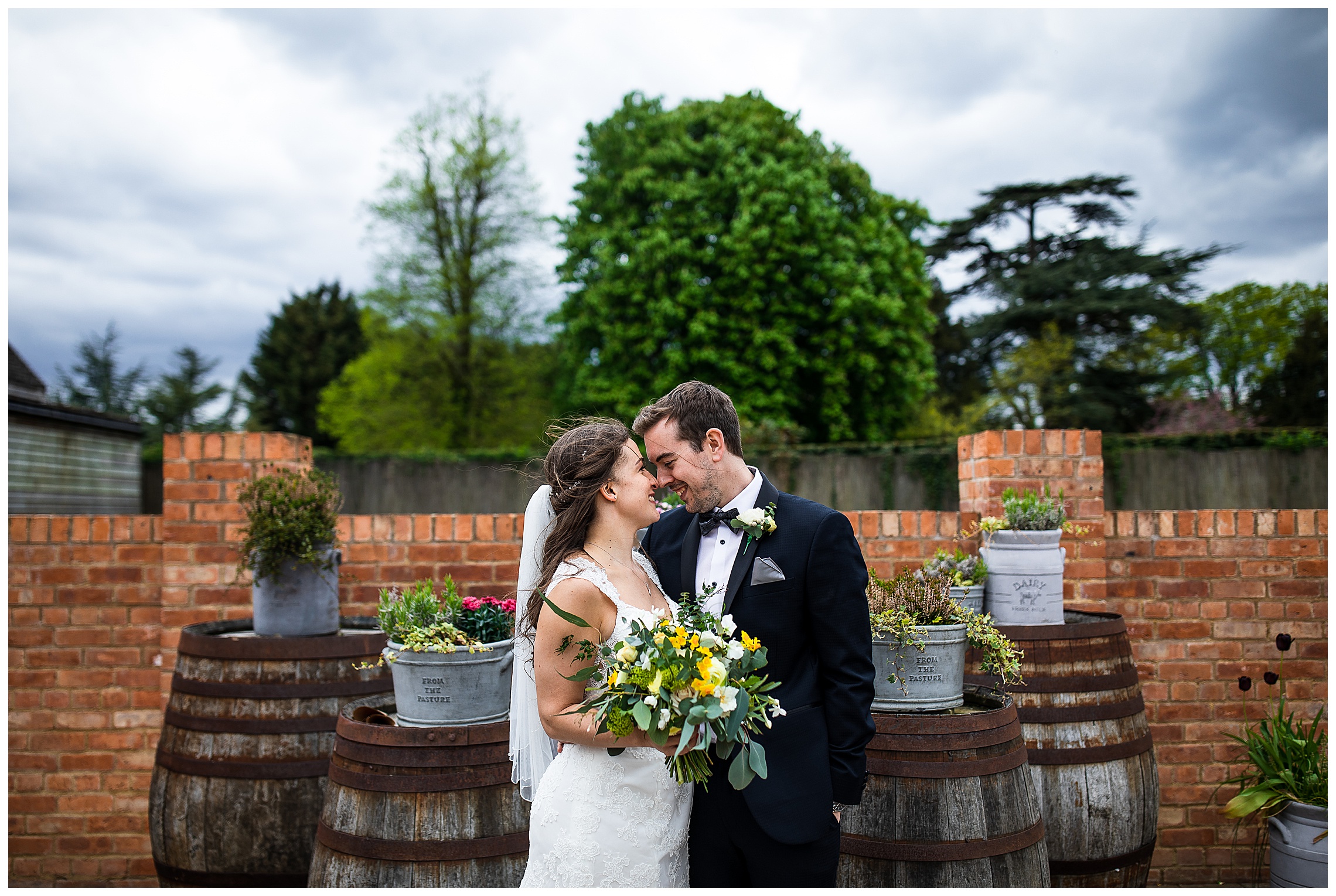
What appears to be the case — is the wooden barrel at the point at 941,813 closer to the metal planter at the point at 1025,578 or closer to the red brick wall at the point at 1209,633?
the metal planter at the point at 1025,578

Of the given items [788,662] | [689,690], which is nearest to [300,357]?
[788,662]

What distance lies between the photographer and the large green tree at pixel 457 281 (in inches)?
623

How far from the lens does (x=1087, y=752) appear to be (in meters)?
2.77

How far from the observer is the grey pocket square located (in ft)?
6.37

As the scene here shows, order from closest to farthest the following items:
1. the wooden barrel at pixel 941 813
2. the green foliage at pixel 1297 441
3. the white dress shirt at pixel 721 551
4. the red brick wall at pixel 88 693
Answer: the white dress shirt at pixel 721 551 < the wooden barrel at pixel 941 813 < the red brick wall at pixel 88 693 < the green foliage at pixel 1297 441

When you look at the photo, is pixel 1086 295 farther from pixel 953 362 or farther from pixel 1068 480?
pixel 1068 480

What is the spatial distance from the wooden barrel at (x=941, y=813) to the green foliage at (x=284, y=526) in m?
2.30

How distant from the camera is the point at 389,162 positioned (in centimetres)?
1592

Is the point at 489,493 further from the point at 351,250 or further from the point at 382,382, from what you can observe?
the point at 351,250

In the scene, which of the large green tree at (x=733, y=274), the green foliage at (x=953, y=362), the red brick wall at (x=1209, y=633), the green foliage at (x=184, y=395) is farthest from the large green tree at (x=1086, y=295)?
the green foliage at (x=184, y=395)

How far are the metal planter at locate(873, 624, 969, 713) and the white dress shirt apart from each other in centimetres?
75

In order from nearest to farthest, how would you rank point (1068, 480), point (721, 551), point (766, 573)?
point (766, 573) → point (721, 551) → point (1068, 480)

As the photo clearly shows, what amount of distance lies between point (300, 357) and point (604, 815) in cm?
2991

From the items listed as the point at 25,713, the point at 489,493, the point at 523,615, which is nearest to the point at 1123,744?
the point at 523,615
